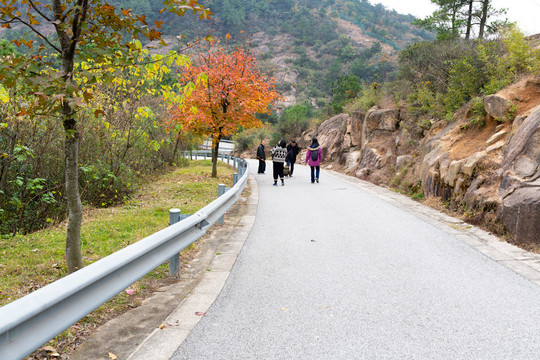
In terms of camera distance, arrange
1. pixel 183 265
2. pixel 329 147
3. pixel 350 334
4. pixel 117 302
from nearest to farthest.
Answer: pixel 350 334 → pixel 117 302 → pixel 183 265 → pixel 329 147

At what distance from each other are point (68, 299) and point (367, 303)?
276cm

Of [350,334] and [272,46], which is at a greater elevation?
[272,46]

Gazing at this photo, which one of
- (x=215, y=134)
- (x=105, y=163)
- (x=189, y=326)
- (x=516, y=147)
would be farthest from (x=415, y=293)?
(x=215, y=134)

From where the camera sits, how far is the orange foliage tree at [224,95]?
54.4ft

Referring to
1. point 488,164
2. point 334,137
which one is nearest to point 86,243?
point 488,164

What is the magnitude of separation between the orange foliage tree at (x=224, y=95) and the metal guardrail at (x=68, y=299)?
13.0 meters

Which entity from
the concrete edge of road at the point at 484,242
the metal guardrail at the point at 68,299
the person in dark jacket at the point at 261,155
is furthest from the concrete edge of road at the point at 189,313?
the person in dark jacket at the point at 261,155

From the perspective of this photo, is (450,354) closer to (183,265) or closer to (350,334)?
(350,334)

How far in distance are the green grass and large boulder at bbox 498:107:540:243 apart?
5444mm

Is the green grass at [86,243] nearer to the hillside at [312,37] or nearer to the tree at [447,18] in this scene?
the tree at [447,18]

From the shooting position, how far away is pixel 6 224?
844 cm

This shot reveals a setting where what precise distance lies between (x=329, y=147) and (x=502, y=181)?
72.2 ft

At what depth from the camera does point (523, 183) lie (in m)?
7.35

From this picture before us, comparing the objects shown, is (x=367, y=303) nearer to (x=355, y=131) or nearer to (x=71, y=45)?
(x=71, y=45)
